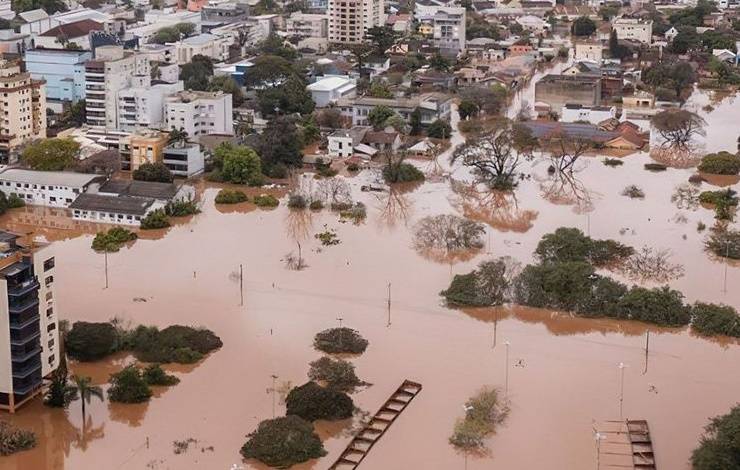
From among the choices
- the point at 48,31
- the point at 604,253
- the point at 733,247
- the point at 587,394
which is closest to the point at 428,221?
the point at 604,253

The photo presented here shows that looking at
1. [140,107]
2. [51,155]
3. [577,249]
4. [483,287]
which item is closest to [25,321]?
[483,287]

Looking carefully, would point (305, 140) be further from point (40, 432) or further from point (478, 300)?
point (40, 432)

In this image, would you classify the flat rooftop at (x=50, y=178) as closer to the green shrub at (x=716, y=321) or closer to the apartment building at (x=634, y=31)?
the green shrub at (x=716, y=321)

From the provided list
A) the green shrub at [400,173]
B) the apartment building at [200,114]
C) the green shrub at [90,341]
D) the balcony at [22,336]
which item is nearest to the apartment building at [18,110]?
the apartment building at [200,114]

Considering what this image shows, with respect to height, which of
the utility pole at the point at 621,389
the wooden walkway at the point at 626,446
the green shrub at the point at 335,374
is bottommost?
the wooden walkway at the point at 626,446

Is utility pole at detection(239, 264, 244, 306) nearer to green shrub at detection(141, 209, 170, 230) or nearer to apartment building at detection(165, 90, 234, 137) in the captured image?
green shrub at detection(141, 209, 170, 230)

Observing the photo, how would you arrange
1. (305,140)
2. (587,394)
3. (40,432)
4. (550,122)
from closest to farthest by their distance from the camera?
(40,432)
(587,394)
(305,140)
(550,122)
